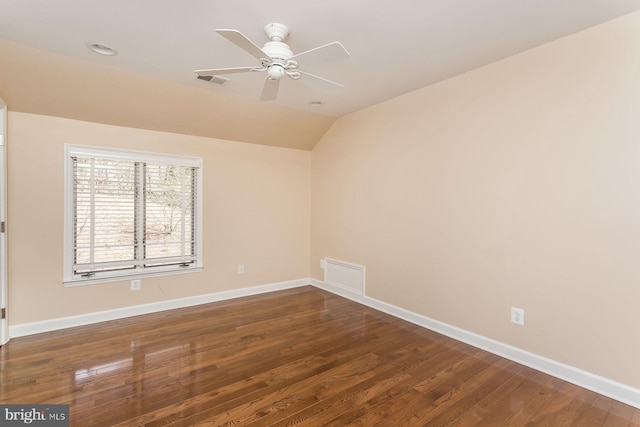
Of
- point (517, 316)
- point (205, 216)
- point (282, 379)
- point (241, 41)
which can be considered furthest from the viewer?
point (205, 216)

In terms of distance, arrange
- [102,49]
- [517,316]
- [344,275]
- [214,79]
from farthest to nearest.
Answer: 1. [344,275]
2. [214,79]
3. [517,316]
4. [102,49]

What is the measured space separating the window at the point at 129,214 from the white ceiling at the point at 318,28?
1205 mm

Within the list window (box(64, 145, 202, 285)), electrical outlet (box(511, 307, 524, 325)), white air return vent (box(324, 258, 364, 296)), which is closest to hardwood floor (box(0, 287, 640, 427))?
electrical outlet (box(511, 307, 524, 325))

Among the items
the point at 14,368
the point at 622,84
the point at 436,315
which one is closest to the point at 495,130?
the point at 622,84

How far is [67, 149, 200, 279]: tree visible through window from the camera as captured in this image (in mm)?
3451

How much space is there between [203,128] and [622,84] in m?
3.97

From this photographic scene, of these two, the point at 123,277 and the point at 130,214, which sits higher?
the point at 130,214

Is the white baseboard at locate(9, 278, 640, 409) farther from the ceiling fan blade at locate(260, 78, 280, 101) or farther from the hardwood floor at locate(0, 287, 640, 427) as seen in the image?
the ceiling fan blade at locate(260, 78, 280, 101)

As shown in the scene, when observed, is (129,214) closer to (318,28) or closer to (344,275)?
(344,275)

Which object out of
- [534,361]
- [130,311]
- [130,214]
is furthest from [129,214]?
[534,361]

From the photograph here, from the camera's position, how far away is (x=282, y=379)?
2.41 meters

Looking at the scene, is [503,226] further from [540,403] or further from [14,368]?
[14,368]

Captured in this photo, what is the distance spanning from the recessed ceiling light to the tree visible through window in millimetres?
1305

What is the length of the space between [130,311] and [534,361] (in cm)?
412
